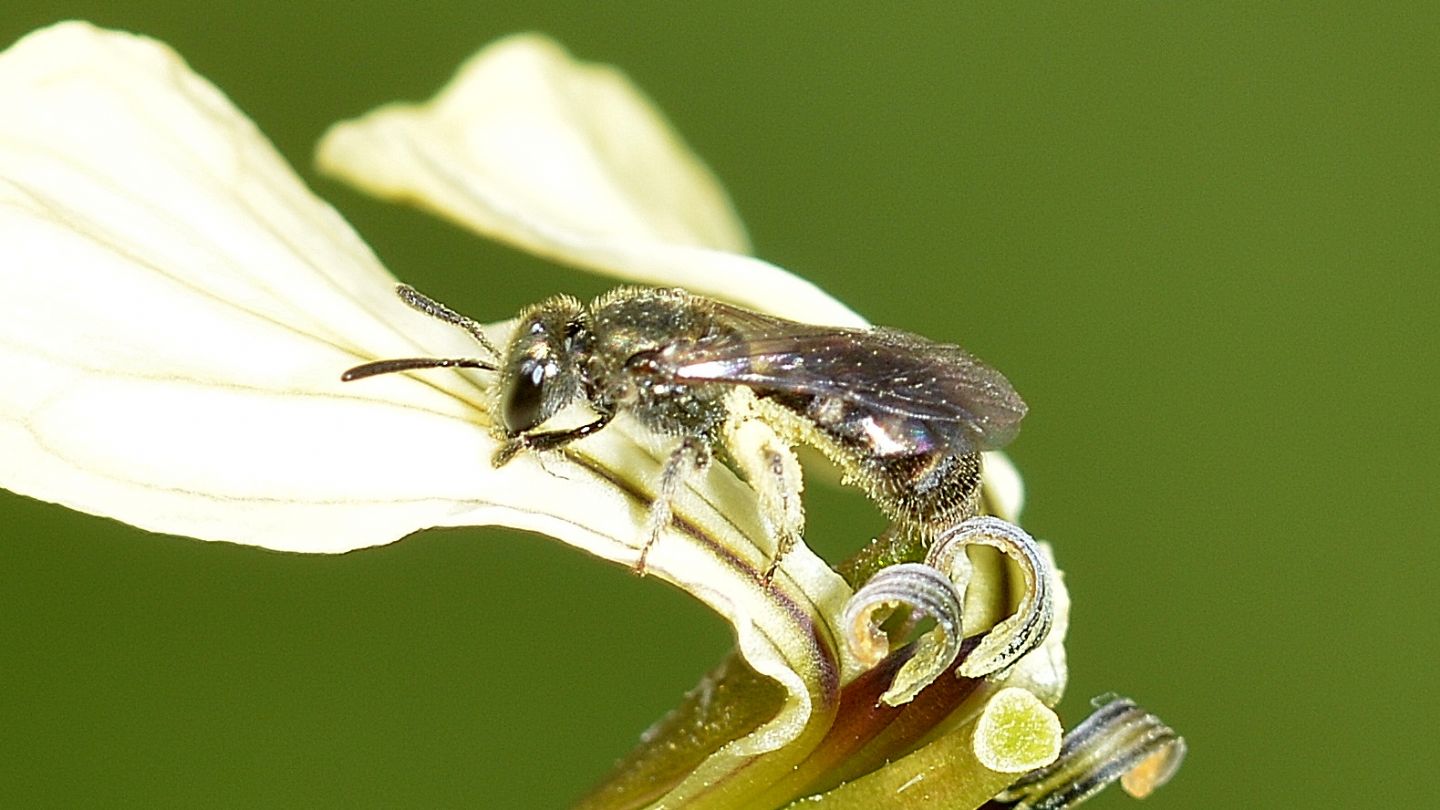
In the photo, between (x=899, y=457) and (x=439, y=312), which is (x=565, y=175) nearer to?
(x=439, y=312)

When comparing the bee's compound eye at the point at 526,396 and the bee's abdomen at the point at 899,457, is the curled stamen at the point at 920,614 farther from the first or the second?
the bee's compound eye at the point at 526,396

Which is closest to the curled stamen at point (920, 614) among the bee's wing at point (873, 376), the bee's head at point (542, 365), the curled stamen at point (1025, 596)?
the curled stamen at point (1025, 596)

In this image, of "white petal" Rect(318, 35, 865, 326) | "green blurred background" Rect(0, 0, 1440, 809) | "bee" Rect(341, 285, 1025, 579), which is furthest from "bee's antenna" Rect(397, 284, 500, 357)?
"green blurred background" Rect(0, 0, 1440, 809)

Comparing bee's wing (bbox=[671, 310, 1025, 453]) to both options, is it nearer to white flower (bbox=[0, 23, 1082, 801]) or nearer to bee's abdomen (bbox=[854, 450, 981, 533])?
bee's abdomen (bbox=[854, 450, 981, 533])

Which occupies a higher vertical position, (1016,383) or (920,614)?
(1016,383)

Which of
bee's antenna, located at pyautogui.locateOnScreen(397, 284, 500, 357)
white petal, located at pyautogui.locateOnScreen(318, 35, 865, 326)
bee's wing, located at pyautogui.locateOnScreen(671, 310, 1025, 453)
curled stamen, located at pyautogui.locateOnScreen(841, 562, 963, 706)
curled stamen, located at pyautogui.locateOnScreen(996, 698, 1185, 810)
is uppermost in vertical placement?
white petal, located at pyautogui.locateOnScreen(318, 35, 865, 326)

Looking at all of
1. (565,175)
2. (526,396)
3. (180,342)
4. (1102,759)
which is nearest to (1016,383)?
(565,175)
